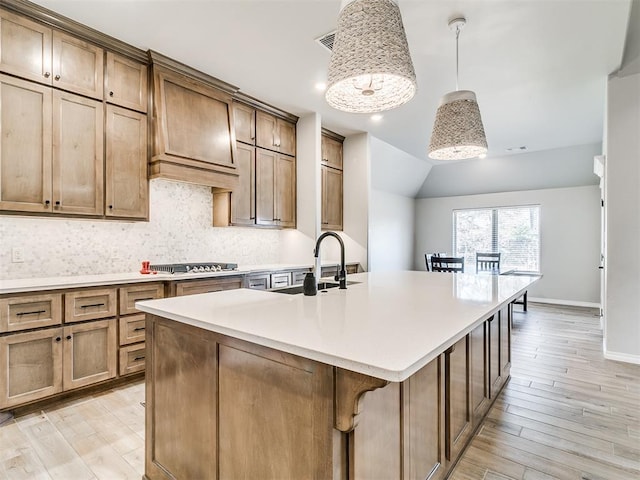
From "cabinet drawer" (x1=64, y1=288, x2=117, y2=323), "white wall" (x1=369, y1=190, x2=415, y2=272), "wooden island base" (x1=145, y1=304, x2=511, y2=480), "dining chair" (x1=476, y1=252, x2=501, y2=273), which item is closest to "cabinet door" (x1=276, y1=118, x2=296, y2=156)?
"white wall" (x1=369, y1=190, x2=415, y2=272)

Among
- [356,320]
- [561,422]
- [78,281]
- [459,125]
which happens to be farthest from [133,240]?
[561,422]

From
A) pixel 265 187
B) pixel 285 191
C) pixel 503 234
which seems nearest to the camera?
pixel 265 187

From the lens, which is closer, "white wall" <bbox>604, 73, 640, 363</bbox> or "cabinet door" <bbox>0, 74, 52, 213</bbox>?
"cabinet door" <bbox>0, 74, 52, 213</bbox>

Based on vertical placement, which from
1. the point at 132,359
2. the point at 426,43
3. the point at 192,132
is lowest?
the point at 132,359

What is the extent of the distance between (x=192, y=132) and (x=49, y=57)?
1.14 meters

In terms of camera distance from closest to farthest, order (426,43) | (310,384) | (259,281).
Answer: (310,384) → (426,43) → (259,281)

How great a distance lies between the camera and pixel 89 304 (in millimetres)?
2523

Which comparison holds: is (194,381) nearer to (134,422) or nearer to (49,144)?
(134,422)

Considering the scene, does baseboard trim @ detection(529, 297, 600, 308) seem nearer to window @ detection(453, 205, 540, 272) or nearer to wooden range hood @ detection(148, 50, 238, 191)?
window @ detection(453, 205, 540, 272)

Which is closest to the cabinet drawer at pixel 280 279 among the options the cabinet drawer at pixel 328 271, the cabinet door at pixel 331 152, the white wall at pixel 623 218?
the cabinet drawer at pixel 328 271

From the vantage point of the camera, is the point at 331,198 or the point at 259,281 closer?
the point at 259,281

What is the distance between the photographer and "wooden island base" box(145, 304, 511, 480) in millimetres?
995

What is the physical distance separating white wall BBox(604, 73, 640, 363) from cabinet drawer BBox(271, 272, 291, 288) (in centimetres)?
332

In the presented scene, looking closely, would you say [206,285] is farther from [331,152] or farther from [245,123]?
[331,152]
